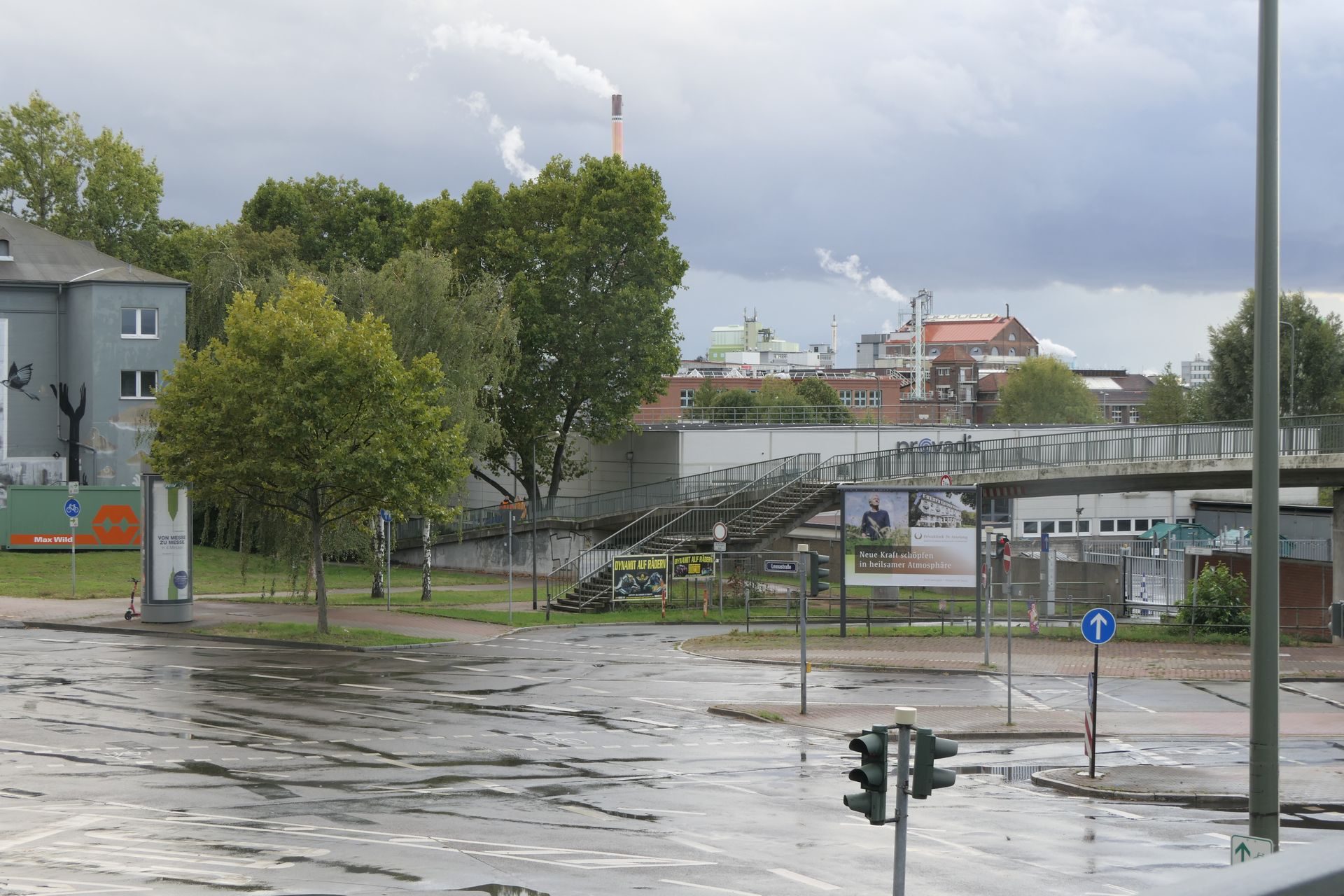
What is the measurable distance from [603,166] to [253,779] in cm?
4813

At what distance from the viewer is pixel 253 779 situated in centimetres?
1716

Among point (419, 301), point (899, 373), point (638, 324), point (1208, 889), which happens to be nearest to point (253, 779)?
point (1208, 889)

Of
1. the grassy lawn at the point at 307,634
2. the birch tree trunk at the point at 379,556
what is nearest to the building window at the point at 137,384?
the birch tree trunk at the point at 379,556

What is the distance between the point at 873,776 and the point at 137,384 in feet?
177

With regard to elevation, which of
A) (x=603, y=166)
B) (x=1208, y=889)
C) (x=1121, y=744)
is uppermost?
(x=603, y=166)

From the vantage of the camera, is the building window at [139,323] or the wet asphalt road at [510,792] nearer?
the wet asphalt road at [510,792]

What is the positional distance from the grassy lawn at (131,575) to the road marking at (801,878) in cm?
2877

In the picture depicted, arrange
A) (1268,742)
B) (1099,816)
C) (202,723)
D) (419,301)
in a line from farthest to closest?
(419,301) < (202,723) < (1099,816) < (1268,742)

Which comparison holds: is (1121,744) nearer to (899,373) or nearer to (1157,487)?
(1157,487)

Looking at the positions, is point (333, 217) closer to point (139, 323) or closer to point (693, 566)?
point (139, 323)

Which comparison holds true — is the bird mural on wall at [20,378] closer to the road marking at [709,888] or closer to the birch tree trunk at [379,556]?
the birch tree trunk at [379,556]

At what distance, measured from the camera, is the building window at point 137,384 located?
5822 centimetres

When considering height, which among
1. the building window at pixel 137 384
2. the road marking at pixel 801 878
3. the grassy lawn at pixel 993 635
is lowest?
the grassy lawn at pixel 993 635

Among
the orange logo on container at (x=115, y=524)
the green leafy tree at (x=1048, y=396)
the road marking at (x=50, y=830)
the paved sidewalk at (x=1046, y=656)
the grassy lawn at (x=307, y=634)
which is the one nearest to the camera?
the road marking at (x=50, y=830)
